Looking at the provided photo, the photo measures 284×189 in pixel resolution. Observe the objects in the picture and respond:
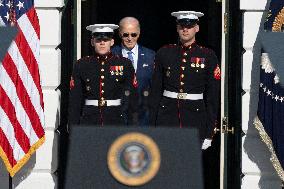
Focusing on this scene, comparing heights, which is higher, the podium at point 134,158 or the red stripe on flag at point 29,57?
the red stripe on flag at point 29,57

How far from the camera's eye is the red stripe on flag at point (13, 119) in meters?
7.62

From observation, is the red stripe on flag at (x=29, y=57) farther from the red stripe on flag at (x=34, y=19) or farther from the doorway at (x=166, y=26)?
the doorway at (x=166, y=26)

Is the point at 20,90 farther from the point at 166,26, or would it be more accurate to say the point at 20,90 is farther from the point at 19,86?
the point at 166,26

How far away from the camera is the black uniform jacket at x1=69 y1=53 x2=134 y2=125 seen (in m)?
7.36

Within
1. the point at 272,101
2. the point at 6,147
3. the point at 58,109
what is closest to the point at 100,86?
the point at 58,109

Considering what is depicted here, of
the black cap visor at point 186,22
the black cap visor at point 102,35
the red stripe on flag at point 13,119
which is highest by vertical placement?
the black cap visor at point 186,22

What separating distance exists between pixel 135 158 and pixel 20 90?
3072 mm

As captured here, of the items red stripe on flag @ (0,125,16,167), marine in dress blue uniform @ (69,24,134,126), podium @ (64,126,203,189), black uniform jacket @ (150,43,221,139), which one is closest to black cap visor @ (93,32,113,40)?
marine in dress blue uniform @ (69,24,134,126)

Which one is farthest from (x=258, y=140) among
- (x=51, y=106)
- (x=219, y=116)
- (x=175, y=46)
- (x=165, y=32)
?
(x=165, y=32)

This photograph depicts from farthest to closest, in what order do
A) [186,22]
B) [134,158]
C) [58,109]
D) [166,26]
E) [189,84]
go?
[166,26] → [58,109] → [189,84] → [186,22] → [134,158]

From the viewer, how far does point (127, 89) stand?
7.41 metres

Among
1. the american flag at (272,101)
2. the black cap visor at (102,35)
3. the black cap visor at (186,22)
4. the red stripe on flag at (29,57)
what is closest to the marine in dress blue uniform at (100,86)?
the black cap visor at (102,35)

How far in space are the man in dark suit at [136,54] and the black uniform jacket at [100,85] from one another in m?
0.15

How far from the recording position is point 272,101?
760cm
